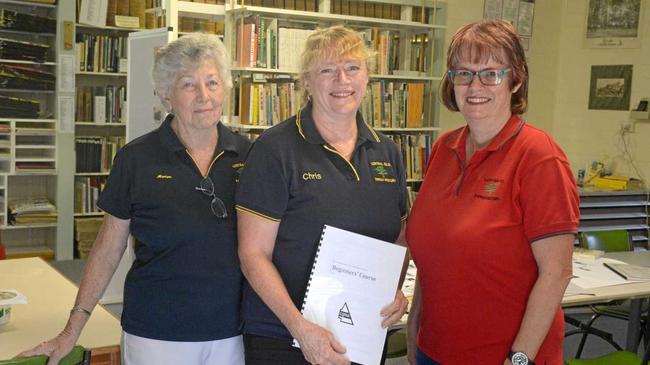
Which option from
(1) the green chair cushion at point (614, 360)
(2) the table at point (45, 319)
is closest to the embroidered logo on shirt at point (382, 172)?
(2) the table at point (45, 319)

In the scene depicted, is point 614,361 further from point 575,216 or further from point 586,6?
point 586,6

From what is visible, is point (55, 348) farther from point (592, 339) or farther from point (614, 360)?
point (592, 339)

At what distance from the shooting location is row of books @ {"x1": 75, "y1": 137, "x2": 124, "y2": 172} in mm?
7215

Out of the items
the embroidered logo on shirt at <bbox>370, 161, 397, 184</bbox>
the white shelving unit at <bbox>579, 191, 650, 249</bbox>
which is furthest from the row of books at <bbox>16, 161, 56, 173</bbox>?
the embroidered logo on shirt at <bbox>370, 161, 397, 184</bbox>

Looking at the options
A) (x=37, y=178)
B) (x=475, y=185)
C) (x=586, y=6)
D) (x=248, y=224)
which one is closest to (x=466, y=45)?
(x=475, y=185)

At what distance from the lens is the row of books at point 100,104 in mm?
7254

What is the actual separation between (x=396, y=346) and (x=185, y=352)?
155 cm

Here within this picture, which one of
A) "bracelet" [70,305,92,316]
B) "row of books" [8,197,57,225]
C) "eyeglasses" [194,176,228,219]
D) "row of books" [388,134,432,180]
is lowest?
"row of books" [8,197,57,225]

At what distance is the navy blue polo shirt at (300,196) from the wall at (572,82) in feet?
15.9

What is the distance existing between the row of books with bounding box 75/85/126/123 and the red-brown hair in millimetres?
5814

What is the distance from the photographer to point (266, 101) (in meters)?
5.59

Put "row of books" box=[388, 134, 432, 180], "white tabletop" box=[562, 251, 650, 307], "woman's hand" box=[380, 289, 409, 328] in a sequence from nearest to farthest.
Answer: "woman's hand" box=[380, 289, 409, 328] → "white tabletop" box=[562, 251, 650, 307] → "row of books" box=[388, 134, 432, 180]

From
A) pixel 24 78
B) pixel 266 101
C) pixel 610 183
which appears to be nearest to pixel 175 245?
pixel 266 101

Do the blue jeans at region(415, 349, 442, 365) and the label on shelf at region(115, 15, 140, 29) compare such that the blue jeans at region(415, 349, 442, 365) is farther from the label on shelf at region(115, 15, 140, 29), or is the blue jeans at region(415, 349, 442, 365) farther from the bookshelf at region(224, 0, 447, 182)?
the label on shelf at region(115, 15, 140, 29)
